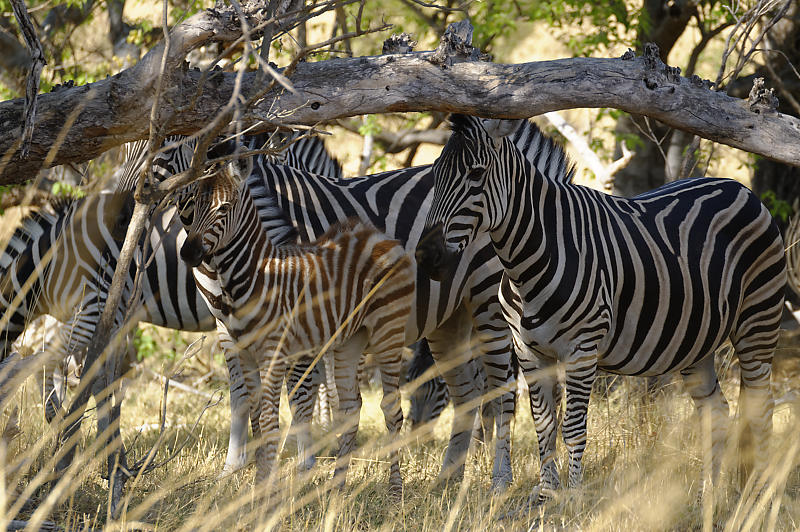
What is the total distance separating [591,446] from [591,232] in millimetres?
1630

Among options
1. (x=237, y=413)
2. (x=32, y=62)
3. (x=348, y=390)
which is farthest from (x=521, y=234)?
(x=32, y=62)

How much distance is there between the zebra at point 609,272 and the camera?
4613 millimetres

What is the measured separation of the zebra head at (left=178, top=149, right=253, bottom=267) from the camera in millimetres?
4473

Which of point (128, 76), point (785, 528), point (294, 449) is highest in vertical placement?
point (128, 76)

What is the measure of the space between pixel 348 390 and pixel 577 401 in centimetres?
134

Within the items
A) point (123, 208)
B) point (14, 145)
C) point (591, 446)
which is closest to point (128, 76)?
point (14, 145)

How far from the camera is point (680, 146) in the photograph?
893 cm

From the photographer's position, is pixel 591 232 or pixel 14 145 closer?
pixel 14 145

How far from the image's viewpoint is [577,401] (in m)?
4.79

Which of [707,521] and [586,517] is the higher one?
[707,521]

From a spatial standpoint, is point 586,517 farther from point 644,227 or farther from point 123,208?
point 123,208

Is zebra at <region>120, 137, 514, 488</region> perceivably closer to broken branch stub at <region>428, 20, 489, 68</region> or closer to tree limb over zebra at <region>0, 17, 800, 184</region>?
tree limb over zebra at <region>0, 17, 800, 184</region>

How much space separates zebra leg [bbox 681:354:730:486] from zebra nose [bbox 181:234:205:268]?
10.8ft

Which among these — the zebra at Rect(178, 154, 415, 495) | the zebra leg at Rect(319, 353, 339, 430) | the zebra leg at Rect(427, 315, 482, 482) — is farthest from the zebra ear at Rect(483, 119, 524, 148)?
the zebra leg at Rect(319, 353, 339, 430)
